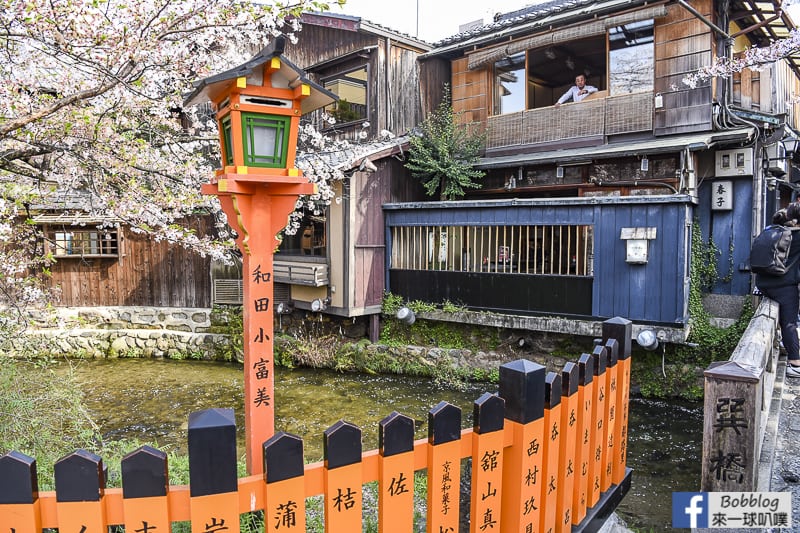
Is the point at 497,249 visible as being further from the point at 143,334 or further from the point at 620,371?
the point at 143,334

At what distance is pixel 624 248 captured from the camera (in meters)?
8.66

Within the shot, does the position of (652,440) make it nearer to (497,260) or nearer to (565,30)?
(497,260)

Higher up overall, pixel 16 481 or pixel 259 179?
pixel 259 179

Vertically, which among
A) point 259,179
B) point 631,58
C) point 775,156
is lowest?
point 259,179

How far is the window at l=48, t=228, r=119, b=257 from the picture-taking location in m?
13.8

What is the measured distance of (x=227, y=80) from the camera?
316cm

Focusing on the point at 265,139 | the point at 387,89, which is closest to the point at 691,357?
the point at 265,139

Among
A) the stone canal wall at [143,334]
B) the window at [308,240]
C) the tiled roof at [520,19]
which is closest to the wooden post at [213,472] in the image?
the window at [308,240]

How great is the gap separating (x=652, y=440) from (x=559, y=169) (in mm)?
6341

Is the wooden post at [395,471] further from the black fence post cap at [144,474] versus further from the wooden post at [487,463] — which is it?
the black fence post cap at [144,474]

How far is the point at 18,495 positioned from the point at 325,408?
7981 millimetres

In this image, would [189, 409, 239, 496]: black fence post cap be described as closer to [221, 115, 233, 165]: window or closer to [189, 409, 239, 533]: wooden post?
[189, 409, 239, 533]: wooden post

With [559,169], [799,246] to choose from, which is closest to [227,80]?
[799,246]

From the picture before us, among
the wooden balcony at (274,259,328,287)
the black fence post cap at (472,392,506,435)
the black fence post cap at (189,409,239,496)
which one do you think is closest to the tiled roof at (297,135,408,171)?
the wooden balcony at (274,259,328,287)
